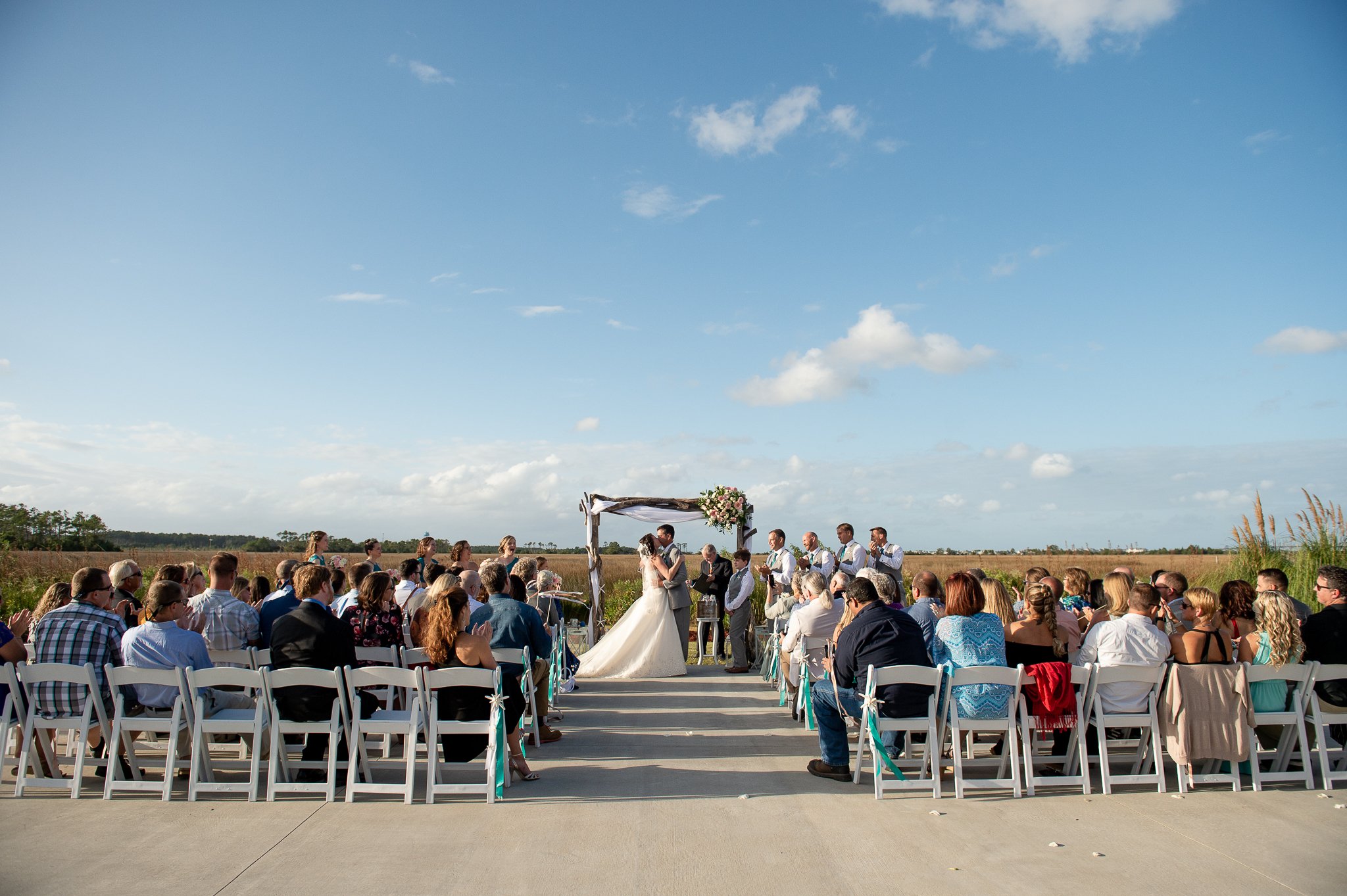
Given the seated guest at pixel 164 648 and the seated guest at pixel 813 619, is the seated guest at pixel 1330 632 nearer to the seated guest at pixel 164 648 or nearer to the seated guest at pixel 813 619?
the seated guest at pixel 813 619

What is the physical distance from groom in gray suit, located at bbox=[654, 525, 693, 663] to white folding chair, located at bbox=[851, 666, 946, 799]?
5543mm

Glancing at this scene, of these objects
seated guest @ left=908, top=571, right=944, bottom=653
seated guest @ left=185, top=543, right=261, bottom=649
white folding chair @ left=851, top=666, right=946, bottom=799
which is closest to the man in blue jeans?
white folding chair @ left=851, top=666, right=946, bottom=799

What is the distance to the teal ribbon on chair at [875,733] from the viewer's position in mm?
5395

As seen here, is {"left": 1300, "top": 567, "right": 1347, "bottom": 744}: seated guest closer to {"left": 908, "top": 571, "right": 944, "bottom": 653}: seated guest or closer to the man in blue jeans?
{"left": 908, "top": 571, "right": 944, "bottom": 653}: seated guest

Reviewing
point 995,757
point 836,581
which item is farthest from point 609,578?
point 995,757

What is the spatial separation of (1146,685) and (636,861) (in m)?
3.66

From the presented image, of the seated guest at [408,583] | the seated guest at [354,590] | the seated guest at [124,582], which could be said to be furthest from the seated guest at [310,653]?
the seated guest at [408,583]

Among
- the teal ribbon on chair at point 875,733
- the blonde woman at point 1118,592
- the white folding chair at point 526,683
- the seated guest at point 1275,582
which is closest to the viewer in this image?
the teal ribbon on chair at point 875,733

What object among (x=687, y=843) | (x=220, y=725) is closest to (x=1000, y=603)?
(x=687, y=843)

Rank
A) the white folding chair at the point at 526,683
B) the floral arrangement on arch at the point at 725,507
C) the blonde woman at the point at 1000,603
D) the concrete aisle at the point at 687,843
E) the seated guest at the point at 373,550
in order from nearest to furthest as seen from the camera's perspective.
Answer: the concrete aisle at the point at 687,843 < the blonde woman at the point at 1000,603 < the white folding chair at the point at 526,683 < the seated guest at the point at 373,550 < the floral arrangement on arch at the point at 725,507

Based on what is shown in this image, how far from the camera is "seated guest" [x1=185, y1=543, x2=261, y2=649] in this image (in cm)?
667

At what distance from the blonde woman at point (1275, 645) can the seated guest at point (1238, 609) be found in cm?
40

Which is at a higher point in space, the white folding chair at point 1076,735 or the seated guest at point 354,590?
the seated guest at point 354,590

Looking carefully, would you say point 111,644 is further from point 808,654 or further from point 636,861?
point 808,654
